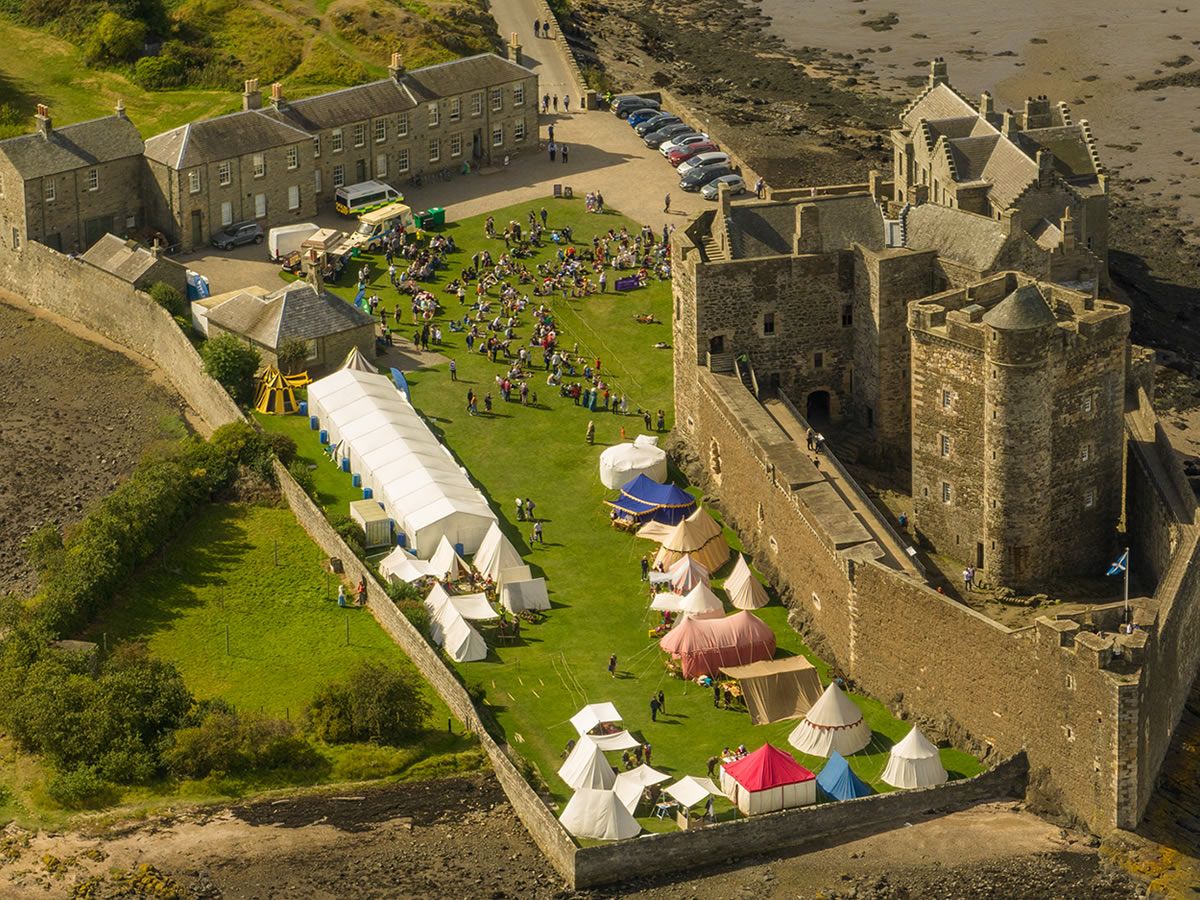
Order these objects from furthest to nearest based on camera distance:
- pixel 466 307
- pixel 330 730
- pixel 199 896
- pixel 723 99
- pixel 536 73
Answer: pixel 723 99 → pixel 536 73 → pixel 466 307 → pixel 330 730 → pixel 199 896

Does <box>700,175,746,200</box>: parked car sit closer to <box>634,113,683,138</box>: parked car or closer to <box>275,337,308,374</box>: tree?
<box>634,113,683,138</box>: parked car

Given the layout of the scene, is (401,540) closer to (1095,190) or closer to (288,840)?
(288,840)

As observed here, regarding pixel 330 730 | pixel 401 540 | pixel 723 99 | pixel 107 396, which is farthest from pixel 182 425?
pixel 723 99

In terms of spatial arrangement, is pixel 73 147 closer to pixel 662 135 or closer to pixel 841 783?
pixel 662 135

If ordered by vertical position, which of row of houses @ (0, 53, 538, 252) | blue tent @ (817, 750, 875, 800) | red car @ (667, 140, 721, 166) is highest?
row of houses @ (0, 53, 538, 252)

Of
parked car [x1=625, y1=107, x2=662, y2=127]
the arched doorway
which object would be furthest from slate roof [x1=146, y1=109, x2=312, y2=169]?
the arched doorway

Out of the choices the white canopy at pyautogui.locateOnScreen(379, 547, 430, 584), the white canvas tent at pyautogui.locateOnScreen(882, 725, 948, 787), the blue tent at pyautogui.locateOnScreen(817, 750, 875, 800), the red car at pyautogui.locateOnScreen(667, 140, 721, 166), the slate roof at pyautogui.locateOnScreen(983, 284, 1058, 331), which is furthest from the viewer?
the red car at pyautogui.locateOnScreen(667, 140, 721, 166)

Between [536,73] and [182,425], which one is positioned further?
[536,73]

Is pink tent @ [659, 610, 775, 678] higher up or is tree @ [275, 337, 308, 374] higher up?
tree @ [275, 337, 308, 374]

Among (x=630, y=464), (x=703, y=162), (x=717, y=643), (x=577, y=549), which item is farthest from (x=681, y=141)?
(x=717, y=643)
